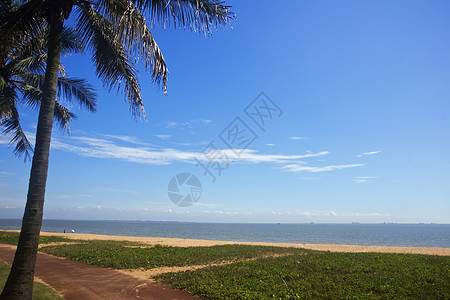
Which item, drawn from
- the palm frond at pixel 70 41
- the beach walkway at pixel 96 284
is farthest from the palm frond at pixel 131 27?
the beach walkway at pixel 96 284

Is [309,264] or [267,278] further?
[309,264]

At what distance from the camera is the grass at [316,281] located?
8.37m

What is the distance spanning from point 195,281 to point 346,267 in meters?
7.09

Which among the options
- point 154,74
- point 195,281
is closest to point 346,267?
point 195,281

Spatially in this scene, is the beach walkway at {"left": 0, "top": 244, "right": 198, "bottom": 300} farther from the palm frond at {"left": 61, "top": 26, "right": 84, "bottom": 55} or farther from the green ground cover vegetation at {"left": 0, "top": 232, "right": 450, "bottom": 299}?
the palm frond at {"left": 61, "top": 26, "right": 84, "bottom": 55}

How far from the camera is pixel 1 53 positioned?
23.6 feet

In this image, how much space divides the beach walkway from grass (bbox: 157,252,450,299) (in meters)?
0.82

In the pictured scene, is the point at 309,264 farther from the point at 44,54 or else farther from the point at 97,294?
the point at 44,54

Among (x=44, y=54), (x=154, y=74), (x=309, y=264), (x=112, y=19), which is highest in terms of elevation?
(x=44, y=54)

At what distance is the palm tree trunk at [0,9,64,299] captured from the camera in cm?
573

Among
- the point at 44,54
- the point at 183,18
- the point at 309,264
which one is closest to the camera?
the point at 183,18

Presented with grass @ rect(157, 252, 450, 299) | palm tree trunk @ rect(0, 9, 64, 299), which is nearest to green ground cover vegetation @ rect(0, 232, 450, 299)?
grass @ rect(157, 252, 450, 299)

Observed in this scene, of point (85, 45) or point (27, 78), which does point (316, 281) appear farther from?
point (27, 78)

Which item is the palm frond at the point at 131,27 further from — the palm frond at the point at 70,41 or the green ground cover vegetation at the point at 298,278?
the green ground cover vegetation at the point at 298,278
